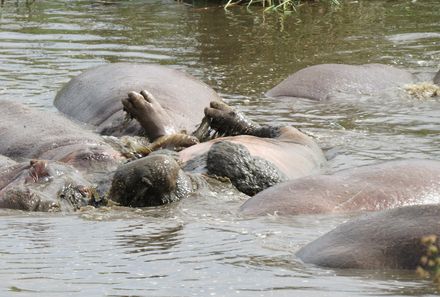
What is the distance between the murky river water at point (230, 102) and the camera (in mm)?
4453

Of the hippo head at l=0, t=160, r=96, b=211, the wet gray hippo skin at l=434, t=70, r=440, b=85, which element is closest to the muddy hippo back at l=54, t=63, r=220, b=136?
the hippo head at l=0, t=160, r=96, b=211

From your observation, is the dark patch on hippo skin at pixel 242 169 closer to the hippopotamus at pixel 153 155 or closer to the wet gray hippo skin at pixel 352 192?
the hippopotamus at pixel 153 155

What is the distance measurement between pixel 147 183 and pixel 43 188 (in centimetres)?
58

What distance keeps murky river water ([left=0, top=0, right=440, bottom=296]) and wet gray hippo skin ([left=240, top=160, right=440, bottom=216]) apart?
0.18 meters

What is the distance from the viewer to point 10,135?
8234mm

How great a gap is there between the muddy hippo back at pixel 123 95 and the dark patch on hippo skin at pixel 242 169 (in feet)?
5.29

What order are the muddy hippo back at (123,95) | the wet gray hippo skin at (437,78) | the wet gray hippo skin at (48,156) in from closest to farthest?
the wet gray hippo skin at (48,156) < the muddy hippo back at (123,95) < the wet gray hippo skin at (437,78)

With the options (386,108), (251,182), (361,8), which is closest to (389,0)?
(361,8)

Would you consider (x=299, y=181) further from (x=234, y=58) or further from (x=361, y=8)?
(x=361, y=8)

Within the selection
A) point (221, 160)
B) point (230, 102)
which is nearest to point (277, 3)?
point (230, 102)

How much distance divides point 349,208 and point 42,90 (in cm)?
523

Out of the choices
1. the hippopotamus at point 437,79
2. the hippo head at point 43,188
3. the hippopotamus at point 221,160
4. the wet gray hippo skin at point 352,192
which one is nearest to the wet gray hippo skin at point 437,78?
the hippopotamus at point 437,79

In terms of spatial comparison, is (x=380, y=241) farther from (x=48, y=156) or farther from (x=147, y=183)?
(x=48, y=156)

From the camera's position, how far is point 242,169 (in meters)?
6.82
